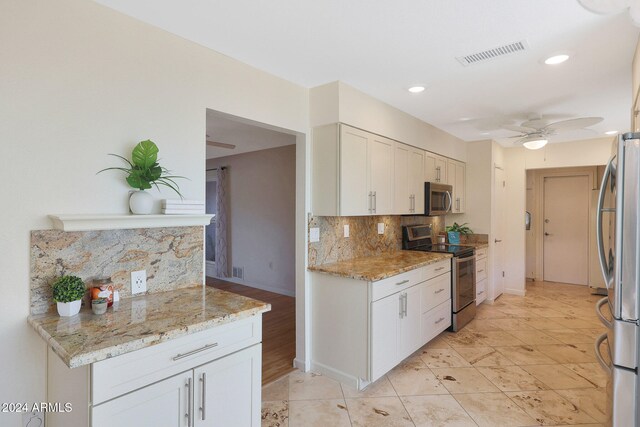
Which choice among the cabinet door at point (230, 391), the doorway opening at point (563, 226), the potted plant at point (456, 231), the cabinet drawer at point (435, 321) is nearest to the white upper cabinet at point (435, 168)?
the potted plant at point (456, 231)

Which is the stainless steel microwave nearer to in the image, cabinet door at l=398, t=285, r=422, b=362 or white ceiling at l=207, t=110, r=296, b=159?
cabinet door at l=398, t=285, r=422, b=362

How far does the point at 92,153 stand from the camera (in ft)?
5.80

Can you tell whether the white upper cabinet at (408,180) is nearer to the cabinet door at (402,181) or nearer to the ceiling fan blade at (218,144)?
the cabinet door at (402,181)

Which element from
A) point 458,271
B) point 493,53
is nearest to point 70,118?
point 493,53

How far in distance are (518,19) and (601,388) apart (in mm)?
2850

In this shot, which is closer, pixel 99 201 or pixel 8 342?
pixel 8 342

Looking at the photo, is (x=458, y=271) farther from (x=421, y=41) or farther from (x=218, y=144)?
(x=218, y=144)

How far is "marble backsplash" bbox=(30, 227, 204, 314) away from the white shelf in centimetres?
12

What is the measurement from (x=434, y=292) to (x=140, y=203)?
2.87 meters

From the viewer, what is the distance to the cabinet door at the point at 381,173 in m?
3.21

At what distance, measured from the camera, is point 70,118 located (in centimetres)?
170

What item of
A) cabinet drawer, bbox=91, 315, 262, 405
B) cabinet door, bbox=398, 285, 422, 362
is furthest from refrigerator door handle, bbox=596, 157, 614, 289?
cabinet drawer, bbox=91, 315, 262, 405

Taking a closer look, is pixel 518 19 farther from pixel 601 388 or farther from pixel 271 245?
pixel 271 245

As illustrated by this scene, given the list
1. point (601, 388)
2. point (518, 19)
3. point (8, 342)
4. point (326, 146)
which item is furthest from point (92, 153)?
point (601, 388)
